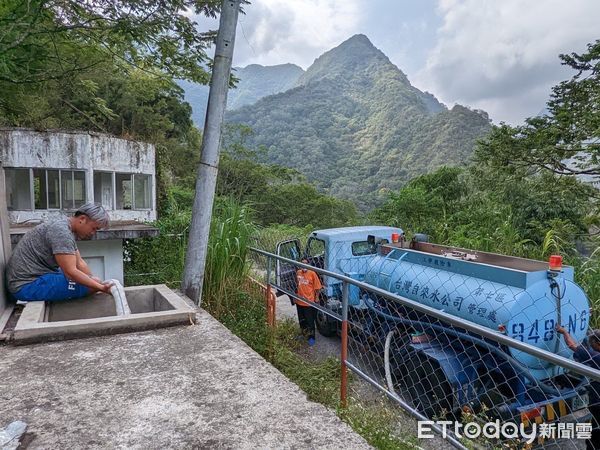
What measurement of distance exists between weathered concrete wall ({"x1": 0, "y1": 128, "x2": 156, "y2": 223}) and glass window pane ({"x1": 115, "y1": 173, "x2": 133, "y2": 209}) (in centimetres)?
22

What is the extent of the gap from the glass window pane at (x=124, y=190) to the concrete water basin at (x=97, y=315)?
8633mm

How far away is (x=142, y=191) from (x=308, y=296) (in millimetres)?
7688

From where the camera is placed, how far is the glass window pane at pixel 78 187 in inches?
420

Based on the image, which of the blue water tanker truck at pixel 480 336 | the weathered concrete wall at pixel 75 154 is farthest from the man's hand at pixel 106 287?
the weathered concrete wall at pixel 75 154

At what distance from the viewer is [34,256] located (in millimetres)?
3051

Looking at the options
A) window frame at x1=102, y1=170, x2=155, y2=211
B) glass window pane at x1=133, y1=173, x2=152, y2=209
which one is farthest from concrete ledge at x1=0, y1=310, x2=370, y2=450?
glass window pane at x1=133, y1=173, x2=152, y2=209

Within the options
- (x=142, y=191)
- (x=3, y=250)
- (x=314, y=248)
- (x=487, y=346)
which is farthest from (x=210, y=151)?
(x=142, y=191)

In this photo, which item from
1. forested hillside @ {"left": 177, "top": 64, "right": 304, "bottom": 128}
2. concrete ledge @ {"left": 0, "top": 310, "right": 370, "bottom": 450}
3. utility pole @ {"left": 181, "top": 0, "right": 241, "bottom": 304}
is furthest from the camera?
forested hillside @ {"left": 177, "top": 64, "right": 304, "bottom": 128}

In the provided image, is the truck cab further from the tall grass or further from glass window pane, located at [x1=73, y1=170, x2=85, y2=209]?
glass window pane, located at [x1=73, y1=170, x2=85, y2=209]

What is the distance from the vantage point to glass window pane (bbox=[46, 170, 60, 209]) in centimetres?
1040

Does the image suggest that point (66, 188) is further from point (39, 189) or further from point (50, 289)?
point (50, 289)

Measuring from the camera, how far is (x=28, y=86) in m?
6.82

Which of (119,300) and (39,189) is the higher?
(39,189)

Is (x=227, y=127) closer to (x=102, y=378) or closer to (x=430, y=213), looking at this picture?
(x=430, y=213)
